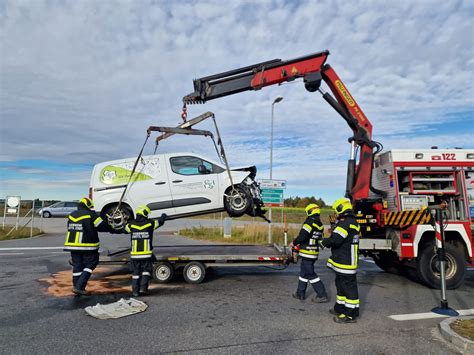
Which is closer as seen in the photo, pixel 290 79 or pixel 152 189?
pixel 152 189

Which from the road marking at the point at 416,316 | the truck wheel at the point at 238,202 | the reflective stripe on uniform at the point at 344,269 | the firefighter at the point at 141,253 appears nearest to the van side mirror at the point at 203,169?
the truck wheel at the point at 238,202

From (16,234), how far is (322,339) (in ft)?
59.5

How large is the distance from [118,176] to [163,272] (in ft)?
7.97

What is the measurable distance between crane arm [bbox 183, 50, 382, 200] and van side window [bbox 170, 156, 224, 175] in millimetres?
1414

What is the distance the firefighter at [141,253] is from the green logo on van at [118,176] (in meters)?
1.64

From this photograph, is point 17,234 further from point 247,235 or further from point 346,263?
point 346,263

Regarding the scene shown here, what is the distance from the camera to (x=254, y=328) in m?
4.56

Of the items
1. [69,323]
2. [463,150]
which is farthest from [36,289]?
[463,150]

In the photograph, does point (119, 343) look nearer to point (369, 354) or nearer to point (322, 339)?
point (322, 339)

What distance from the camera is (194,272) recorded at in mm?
7215

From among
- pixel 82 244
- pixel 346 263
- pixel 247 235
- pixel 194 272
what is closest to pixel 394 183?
pixel 346 263

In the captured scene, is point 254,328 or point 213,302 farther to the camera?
point 213,302

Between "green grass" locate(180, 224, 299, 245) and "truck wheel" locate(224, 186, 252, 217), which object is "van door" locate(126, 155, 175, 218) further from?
"green grass" locate(180, 224, 299, 245)

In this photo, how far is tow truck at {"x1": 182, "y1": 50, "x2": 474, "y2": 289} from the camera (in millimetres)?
7137
